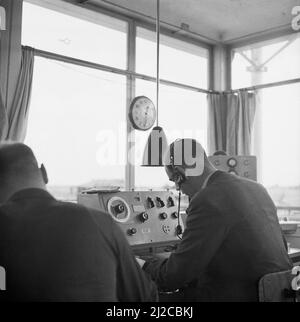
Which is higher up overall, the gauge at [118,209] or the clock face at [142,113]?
the clock face at [142,113]

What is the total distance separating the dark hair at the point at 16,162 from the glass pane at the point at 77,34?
222 cm

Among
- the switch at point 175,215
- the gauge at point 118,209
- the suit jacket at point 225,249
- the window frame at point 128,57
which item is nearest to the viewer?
the suit jacket at point 225,249

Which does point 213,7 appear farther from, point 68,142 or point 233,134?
point 68,142

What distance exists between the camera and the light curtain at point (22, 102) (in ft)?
9.68

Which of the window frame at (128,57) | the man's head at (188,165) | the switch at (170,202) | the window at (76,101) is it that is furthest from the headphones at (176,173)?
the window frame at (128,57)

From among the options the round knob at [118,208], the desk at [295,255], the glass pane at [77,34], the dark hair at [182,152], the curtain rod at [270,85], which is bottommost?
the desk at [295,255]

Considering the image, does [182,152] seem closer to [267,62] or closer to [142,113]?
[142,113]

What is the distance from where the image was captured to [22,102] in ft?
9.85

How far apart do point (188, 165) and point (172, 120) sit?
2.31m

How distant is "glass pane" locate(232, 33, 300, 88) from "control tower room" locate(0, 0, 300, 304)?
14 mm

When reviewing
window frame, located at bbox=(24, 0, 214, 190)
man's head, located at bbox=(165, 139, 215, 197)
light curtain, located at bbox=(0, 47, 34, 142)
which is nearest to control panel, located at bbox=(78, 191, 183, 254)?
man's head, located at bbox=(165, 139, 215, 197)

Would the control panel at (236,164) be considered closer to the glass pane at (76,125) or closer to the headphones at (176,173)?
the glass pane at (76,125)

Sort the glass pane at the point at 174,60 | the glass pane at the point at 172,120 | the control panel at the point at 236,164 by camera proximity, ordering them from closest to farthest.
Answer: the control panel at the point at 236,164
the glass pane at the point at 172,120
the glass pane at the point at 174,60
